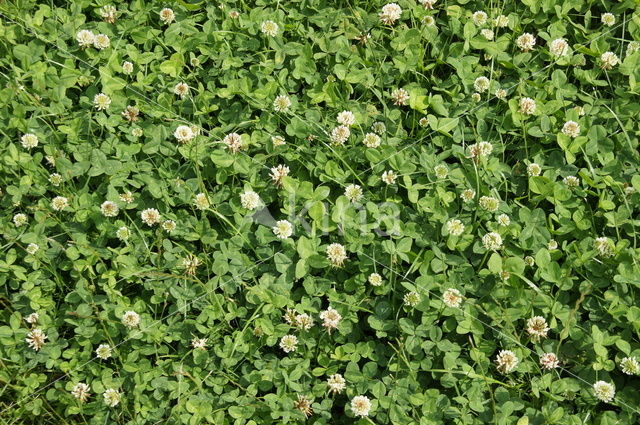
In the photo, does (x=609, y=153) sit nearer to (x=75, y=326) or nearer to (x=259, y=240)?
(x=259, y=240)

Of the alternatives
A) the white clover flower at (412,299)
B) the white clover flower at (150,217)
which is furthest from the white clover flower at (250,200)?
the white clover flower at (412,299)

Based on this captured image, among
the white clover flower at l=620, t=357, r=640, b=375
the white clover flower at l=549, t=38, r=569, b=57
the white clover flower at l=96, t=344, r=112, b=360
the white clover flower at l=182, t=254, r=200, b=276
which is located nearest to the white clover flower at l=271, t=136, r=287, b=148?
the white clover flower at l=182, t=254, r=200, b=276

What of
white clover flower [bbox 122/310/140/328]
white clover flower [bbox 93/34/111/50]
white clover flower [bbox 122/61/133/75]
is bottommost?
white clover flower [bbox 122/310/140/328]

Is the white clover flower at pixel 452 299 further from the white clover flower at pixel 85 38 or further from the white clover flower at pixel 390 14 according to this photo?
the white clover flower at pixel 85 38

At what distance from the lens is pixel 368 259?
274 cm

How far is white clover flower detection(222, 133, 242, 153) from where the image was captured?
116 inches

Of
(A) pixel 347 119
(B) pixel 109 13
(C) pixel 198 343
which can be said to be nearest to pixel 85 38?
(B) pixel 109 13

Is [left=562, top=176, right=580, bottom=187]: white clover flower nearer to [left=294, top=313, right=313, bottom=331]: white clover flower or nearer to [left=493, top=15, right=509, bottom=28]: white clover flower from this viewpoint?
[left=493, top=15, right=509, bottom=28]: white clover flower

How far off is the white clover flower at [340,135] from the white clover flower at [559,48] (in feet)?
3.25

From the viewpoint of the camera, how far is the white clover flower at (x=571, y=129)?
296 cm

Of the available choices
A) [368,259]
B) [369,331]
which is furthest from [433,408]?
[368,259]

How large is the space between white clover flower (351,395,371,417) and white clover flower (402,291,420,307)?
1.23 feet

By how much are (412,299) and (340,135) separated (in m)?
0.75

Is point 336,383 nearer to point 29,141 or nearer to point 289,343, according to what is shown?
point 289,343
